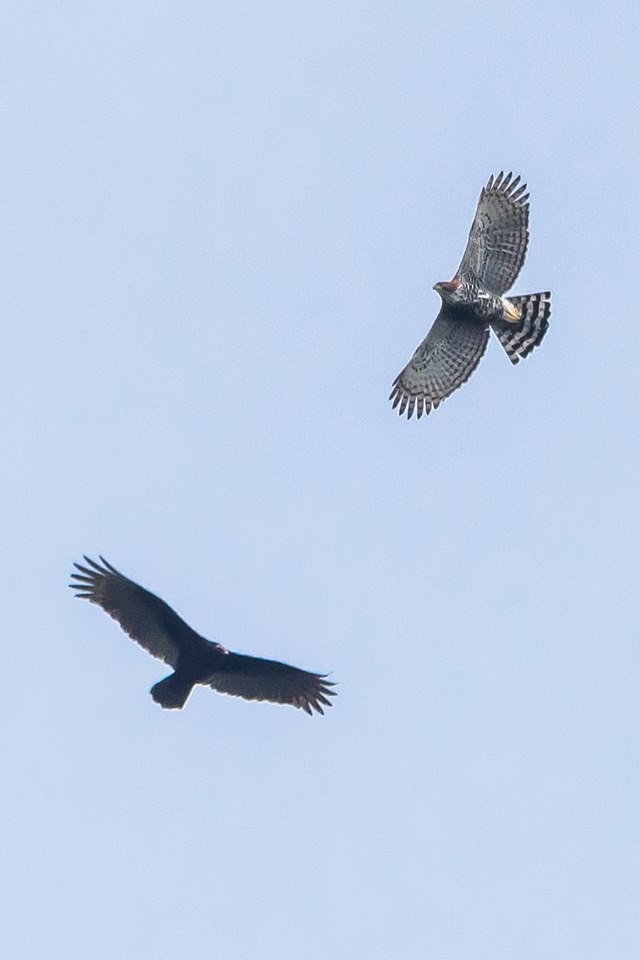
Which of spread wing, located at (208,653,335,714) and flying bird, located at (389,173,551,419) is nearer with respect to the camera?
spread wing, located at (208,653,335,714)

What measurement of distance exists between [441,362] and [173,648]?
23.0 feet

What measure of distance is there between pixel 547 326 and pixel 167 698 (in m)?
7.79

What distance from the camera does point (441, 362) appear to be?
30797 mm

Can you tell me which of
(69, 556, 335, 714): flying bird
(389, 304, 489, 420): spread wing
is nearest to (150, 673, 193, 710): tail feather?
(69, 556, 335, 714): flying bird

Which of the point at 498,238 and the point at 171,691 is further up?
the point at 498,238

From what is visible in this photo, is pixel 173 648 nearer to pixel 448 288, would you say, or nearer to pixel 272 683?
pixel 272 683

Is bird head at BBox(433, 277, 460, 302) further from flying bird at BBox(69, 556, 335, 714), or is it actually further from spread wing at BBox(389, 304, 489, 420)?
flying bird at BBox(69, 556, 335, 714)

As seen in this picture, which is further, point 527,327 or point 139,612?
point 527,327

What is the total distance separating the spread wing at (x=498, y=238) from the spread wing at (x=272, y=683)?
261 inches

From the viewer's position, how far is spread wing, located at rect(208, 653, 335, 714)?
26.4 meters

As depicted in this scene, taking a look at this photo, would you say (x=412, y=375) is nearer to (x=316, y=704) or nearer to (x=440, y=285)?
(x=440, y=285)

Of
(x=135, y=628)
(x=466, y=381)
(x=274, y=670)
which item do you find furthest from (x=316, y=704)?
(x=466, y=381)

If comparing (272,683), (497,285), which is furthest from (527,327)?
(272,683)

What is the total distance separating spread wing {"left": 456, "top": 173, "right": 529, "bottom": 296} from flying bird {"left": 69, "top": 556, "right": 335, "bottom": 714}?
21.9ft
